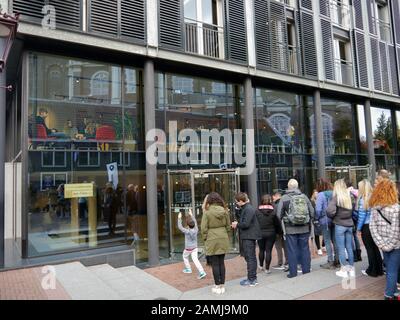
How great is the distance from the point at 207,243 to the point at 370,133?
14.8 meters

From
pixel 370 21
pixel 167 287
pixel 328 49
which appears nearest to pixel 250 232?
pixel 167 287

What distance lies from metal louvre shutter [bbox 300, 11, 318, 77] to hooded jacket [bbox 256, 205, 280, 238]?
28.6 ft

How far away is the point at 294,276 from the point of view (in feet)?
22.3

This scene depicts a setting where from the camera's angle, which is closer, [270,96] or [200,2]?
[200,2]

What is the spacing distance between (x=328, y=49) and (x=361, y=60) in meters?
2.78

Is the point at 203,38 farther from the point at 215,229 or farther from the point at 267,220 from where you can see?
the point at 215,229

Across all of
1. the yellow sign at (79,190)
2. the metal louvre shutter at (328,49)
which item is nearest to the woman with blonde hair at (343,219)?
the yellow sign at (79,190)

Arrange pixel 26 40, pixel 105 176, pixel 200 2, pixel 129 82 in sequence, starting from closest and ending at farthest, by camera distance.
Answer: pixel 26 40 → pixel 105 176 → pixel 129 82 → pixel 200 2

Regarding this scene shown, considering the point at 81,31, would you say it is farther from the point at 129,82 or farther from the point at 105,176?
the point at 105,176

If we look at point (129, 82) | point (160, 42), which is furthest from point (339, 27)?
point (129, 82)

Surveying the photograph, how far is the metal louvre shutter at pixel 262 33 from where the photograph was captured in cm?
1268

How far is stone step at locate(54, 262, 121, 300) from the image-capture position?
5.70m

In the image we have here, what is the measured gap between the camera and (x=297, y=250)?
697 cm

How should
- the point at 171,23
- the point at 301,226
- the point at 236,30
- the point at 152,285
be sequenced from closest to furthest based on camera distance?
the point at 301,226, the point at 152,285, the point at 171,23, the point at 236,30
